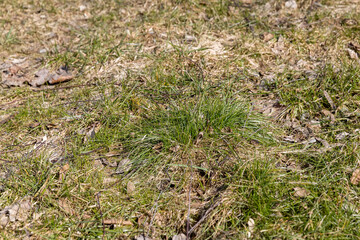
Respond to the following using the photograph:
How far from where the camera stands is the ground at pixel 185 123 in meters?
2.63

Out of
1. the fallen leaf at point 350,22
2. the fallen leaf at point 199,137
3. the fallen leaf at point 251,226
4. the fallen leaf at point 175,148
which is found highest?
the fallen leaf at point 350,22

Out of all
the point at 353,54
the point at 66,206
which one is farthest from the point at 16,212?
the point at 353,54

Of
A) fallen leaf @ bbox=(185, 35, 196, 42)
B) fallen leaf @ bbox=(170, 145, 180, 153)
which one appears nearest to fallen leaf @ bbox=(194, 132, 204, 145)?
fallen leaf @ bbox=(170, 145, 180, 153)

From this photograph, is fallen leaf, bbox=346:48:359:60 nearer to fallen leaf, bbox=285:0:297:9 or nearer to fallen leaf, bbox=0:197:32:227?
fallen leaf, bbox=285:0:297:9

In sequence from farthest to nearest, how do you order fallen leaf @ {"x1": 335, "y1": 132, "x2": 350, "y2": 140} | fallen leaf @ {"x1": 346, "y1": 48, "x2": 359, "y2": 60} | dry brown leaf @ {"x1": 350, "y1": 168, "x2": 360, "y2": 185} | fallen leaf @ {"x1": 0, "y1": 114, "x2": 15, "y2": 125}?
fallen leaf @ {"x1": 346, "y1": 48, "x2": 359, "y2": 60} → fallen leaf @ {"x1": 0, "y1": 114, "x2": 15, "y2": 125} → fallen leaf @ {"x1": 335, "y1": 132, "x2": 350, "y2": 140} → dry brown leaf @ {"x1": 350, "y1": 168, "x2": 360, "y2": 185}

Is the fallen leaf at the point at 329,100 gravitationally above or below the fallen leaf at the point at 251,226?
above

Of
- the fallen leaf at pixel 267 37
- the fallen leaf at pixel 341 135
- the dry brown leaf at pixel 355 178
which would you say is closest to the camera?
the dry brown leaf at pixel 355 178

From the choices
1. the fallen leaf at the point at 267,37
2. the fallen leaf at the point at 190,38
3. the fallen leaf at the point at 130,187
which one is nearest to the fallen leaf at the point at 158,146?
the fallen leaf at the point at 130,187

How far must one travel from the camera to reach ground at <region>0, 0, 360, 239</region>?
263cm

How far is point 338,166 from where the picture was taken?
2811 millimetres

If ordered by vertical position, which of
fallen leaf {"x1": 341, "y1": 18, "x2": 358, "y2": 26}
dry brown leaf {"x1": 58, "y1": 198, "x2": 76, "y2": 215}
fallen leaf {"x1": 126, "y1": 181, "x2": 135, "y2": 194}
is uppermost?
fallen leaf {"x1": 341, "y1": 18, "x2": 358, "y2": 26}

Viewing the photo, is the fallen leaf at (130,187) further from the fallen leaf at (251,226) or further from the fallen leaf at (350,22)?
the fallen leaf at (350,22)

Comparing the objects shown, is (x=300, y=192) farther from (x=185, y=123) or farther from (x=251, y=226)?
(x=185, y=123)

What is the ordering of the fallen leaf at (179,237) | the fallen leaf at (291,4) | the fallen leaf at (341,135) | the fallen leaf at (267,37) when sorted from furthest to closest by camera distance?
the fallen leaf at (291,4)
the fallen leaf at (267,37)
the fallen leaf at (341,135)
the fallen leaf at (179,237)
